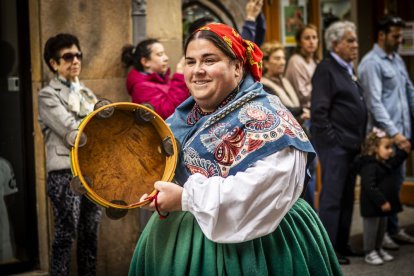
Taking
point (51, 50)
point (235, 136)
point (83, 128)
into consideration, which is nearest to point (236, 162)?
point (235, 136)

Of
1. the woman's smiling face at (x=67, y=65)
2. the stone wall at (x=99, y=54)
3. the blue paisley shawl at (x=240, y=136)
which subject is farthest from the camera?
the stone wall at (x=99, y=54)

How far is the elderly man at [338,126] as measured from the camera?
7055mm

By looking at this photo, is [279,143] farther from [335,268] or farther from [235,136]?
[335,268]

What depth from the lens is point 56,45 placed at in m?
5.70

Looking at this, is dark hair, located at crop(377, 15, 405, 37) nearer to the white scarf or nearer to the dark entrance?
the white scarf

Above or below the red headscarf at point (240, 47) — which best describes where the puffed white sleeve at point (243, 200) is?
below

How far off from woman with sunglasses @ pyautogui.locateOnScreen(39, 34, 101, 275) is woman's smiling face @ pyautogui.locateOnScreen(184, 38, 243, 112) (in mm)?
2186

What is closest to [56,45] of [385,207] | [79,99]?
[79,99]

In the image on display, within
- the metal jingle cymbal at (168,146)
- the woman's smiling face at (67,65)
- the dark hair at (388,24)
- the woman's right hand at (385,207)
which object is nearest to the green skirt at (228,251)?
the metal jingle cymbal at (168,146)

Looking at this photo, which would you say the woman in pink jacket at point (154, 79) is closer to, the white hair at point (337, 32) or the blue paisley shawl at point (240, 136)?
the white hair at point (337, 32)

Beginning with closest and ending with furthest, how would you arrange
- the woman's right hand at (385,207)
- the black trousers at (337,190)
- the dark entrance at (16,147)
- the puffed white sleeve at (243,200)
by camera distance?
the puffed white sleeve at (243,200) < the dark entrance at (16,147) < the woman's right hand at (385,207) < the black trousers at (337,190)

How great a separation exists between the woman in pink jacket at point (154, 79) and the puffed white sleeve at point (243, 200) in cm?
258

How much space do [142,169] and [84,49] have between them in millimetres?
2993

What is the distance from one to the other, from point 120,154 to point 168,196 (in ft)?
1.07
